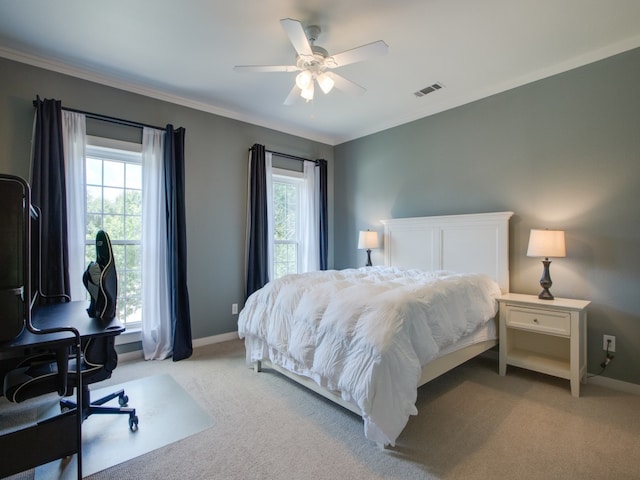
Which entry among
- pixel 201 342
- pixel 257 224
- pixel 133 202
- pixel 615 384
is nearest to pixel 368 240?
pixel 257 224

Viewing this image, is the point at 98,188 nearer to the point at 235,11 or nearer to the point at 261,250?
the point at 261,250

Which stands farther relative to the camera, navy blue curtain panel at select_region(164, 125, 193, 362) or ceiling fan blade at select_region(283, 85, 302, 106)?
navy blue curtain panel at select_region(164, 125, 193, 362)

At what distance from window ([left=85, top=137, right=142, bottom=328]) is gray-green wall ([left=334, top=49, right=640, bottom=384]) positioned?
3.28m

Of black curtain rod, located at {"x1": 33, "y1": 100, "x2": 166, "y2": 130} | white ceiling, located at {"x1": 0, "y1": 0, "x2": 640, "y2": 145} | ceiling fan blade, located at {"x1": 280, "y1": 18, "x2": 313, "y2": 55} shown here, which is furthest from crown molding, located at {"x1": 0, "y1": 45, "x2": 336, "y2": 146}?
ceiling fan blade, located at {"x1": 280, "y1": 18, "x2": 313, "y2": 55}

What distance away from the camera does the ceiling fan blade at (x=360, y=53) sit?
6.67 ft

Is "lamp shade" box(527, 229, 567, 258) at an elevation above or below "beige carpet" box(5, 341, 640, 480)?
above

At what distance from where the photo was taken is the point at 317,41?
2.56 metres

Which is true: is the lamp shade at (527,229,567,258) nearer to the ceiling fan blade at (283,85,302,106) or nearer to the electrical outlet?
the electrical outlet

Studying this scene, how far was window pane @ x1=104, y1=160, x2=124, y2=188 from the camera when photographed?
3.21 metres

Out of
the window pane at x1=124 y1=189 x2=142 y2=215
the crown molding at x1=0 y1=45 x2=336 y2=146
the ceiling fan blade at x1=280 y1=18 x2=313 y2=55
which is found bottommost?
the window pane at x1=124 y1=189 x2=142 y2=215

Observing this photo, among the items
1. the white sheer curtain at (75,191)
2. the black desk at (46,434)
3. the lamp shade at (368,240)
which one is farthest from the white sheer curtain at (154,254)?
the lamp shade at (368,240)

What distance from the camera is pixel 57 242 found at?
270cm

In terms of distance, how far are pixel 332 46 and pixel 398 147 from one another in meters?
1.94

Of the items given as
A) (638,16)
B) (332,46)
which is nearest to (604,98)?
(638,16)
